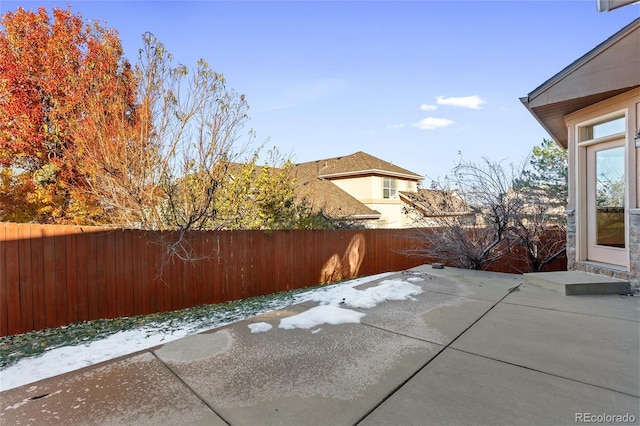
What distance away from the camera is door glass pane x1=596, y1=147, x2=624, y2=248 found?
5.11 metres

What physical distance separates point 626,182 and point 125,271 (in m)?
7.89

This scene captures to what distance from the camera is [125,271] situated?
522cm

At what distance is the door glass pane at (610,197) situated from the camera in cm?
511

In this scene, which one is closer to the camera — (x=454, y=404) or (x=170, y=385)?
(x=454, y=404)

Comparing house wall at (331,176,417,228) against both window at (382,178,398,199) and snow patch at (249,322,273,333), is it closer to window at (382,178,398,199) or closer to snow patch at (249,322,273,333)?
window at (382,178,398,199)

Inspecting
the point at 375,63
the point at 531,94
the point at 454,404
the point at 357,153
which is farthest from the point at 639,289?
the point at 357,153

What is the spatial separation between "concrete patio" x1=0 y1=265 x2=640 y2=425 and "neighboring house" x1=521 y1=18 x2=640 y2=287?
1773 mm

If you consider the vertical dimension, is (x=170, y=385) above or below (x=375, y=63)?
below

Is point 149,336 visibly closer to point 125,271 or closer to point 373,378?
point 125,271

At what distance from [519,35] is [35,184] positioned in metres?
11.8

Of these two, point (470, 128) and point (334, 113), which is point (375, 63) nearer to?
point (334, 113)

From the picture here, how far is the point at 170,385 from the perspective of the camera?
93.1 inches

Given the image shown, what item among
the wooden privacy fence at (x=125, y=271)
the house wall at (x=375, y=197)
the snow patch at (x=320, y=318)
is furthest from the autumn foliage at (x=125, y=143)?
the house wall at (x=375, y=197)

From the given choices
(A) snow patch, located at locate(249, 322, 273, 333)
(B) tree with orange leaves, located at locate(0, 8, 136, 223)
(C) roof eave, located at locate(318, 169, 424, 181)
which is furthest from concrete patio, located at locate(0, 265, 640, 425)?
(C) roof eave, located at locate(318, 169, 424, 181)
